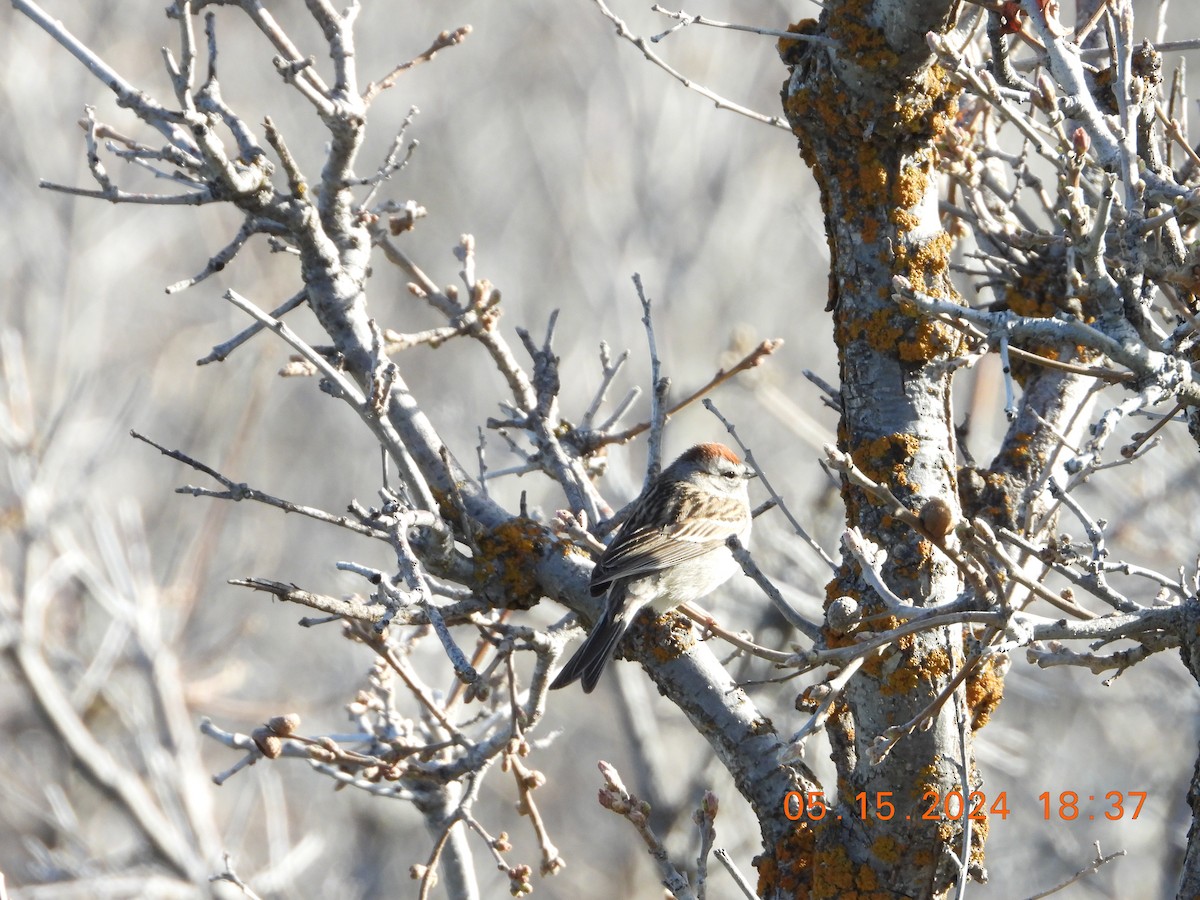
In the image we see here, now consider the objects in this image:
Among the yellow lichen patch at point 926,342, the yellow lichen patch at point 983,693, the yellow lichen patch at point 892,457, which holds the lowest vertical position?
the yellow lichen patch at point 983,693

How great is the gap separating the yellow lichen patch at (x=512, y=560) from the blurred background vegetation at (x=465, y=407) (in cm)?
343

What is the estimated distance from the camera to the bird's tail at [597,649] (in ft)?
11.8

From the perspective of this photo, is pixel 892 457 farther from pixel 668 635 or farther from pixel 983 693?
pixel 668 635

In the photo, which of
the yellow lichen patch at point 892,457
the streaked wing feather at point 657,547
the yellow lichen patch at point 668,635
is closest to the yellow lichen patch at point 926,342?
the yellow lichen patch at point 892,457

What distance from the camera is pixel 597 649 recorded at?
372cm

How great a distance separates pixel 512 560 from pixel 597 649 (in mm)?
507

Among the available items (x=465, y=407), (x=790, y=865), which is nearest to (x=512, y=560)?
(x=790, y=865)

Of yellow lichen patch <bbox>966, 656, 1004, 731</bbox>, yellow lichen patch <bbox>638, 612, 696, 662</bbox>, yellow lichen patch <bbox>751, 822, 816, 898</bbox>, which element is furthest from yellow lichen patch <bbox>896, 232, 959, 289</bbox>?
yellow lichen patch <bbox>751, 822, 816, 898</bbox>

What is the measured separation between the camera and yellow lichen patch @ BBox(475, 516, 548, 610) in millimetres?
3377

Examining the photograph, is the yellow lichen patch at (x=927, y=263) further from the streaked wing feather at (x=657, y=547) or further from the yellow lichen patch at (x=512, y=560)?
the yellow lichen patch at (x=512, y=560)

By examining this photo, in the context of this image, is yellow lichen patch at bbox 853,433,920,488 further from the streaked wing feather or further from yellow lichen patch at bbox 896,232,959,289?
the streaked wing feather

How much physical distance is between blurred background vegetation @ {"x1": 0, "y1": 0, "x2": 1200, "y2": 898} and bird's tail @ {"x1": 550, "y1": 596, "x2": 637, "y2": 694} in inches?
124

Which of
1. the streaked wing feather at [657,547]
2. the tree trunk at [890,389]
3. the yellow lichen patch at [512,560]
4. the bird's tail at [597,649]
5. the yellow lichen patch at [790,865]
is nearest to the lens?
the tree trunk at [890,389]

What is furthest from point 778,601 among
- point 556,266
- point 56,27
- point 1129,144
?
point 556,266
